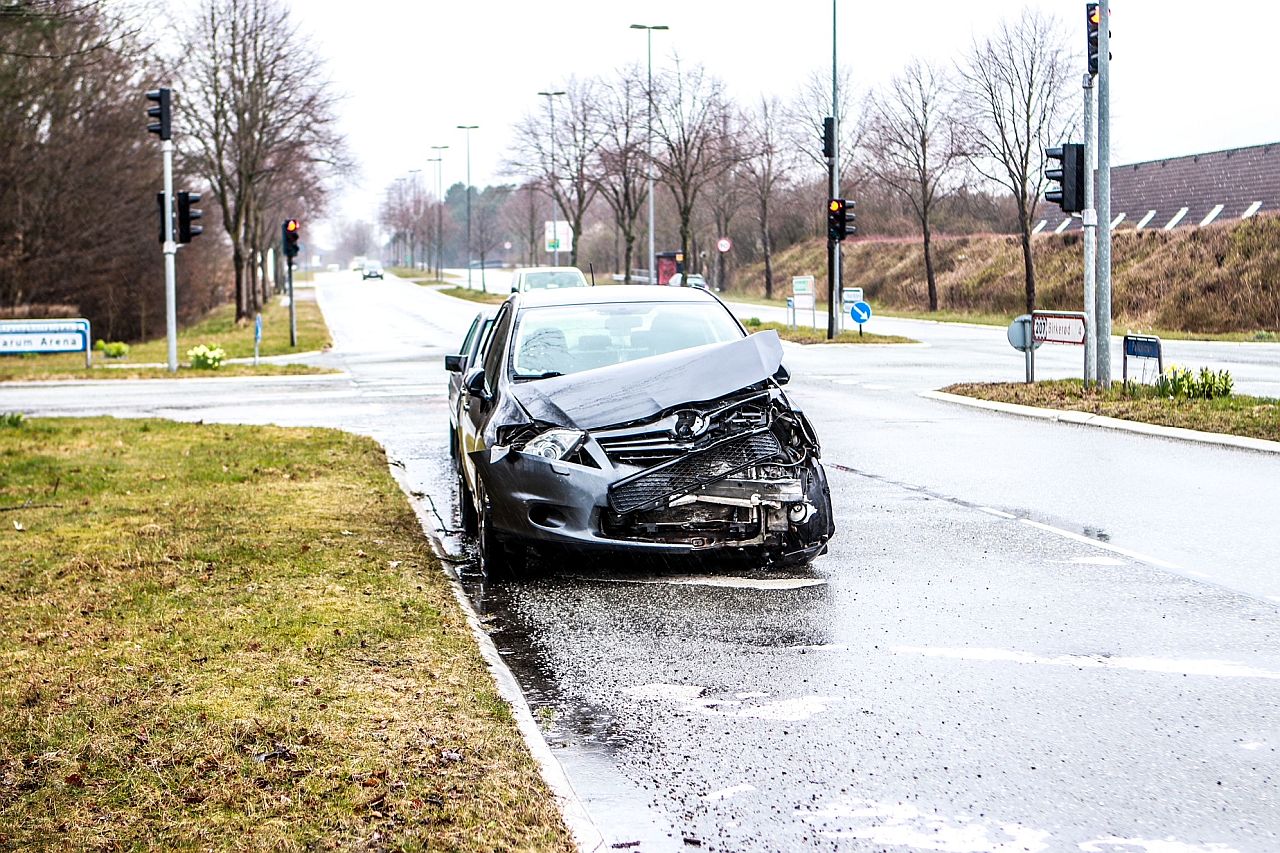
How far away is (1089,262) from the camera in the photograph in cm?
1959

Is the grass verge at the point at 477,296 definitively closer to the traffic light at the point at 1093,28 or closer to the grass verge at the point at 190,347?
the grass verge at the point at 190,347

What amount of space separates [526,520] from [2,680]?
2.86m

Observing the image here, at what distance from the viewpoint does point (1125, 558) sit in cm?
879

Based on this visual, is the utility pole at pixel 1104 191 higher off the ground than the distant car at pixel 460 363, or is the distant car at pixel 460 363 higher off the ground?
the utility pole at pixel 1104 191

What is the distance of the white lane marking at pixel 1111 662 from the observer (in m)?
6.19

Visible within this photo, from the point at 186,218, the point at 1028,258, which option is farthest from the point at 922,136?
the point at 186,218

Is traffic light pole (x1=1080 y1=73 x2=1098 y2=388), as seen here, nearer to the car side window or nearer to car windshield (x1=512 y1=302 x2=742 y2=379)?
car windshield (x1=512 y1=302 x2=742 y2=379)

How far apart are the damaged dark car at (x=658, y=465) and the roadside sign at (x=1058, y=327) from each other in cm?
1194

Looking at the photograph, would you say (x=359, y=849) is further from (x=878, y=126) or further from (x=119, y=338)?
(x=878, y=126)

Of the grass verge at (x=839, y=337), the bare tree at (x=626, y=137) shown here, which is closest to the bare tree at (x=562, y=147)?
the bare tree at (x=626, y=137)

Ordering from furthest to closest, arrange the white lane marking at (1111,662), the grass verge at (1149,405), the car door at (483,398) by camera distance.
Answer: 1. the grass verge at (1149,405)
2. the car door at (483,398)
3. the white lane marking at (1111,662)

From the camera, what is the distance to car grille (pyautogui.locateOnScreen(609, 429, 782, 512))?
25.7ft

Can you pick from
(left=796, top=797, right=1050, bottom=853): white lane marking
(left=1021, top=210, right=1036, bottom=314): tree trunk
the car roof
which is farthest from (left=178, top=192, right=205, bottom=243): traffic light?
(left=1021, top=210, right=1036, bottom=314): tree trunk

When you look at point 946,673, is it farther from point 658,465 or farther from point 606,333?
point 606,333
